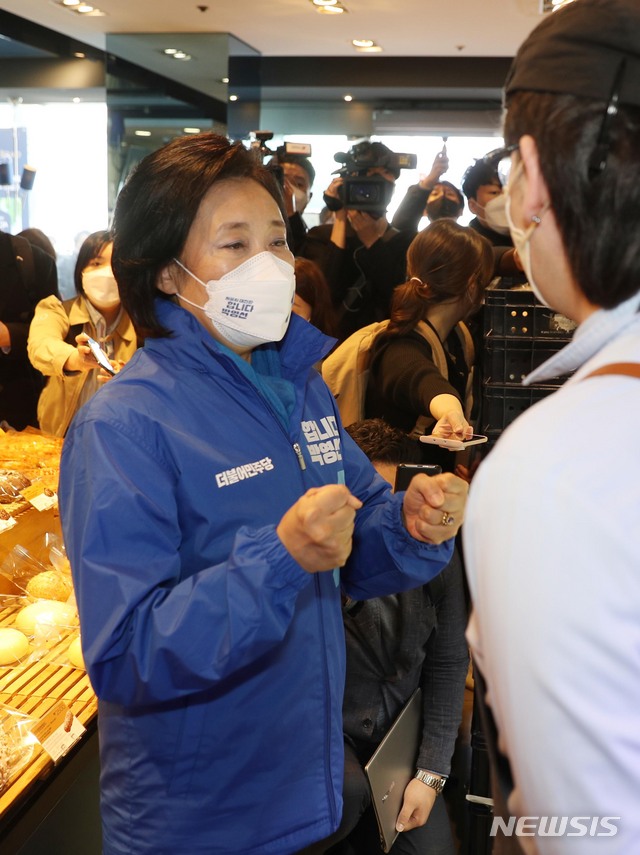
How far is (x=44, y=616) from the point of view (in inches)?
94.5

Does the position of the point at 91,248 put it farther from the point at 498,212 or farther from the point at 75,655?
the point at 498,212

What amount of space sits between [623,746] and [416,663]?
63.1 inches

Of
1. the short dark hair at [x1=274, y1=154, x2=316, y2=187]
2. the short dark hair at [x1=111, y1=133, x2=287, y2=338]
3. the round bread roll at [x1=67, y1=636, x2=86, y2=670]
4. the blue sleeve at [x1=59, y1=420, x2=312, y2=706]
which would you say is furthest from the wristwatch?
the short dark hair at [x1=274, y1=154, x2=316, y2=187]

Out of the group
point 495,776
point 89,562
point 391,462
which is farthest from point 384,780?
point 495,776

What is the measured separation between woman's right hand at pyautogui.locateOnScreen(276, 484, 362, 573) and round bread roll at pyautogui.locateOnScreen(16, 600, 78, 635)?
141 centimetres

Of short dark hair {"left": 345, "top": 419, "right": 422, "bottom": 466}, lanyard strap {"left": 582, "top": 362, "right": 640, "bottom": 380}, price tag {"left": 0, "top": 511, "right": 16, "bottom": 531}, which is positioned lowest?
price tag {"left": 0, "top": 511, "right": 16, "bottom": 531}

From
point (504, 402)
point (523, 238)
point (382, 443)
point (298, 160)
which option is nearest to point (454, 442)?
point (504, 402)

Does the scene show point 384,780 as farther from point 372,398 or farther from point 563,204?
point 563,204

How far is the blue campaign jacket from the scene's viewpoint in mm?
1201

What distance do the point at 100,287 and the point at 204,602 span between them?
2701mm

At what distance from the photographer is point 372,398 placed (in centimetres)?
308

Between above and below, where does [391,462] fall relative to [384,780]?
above

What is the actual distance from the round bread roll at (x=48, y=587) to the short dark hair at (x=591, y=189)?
80.0 inches

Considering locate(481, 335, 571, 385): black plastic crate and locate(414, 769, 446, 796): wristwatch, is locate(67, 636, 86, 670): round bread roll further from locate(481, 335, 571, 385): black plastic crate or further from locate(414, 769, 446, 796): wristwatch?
locate(481, 335, 571, 385): black plastic crate
